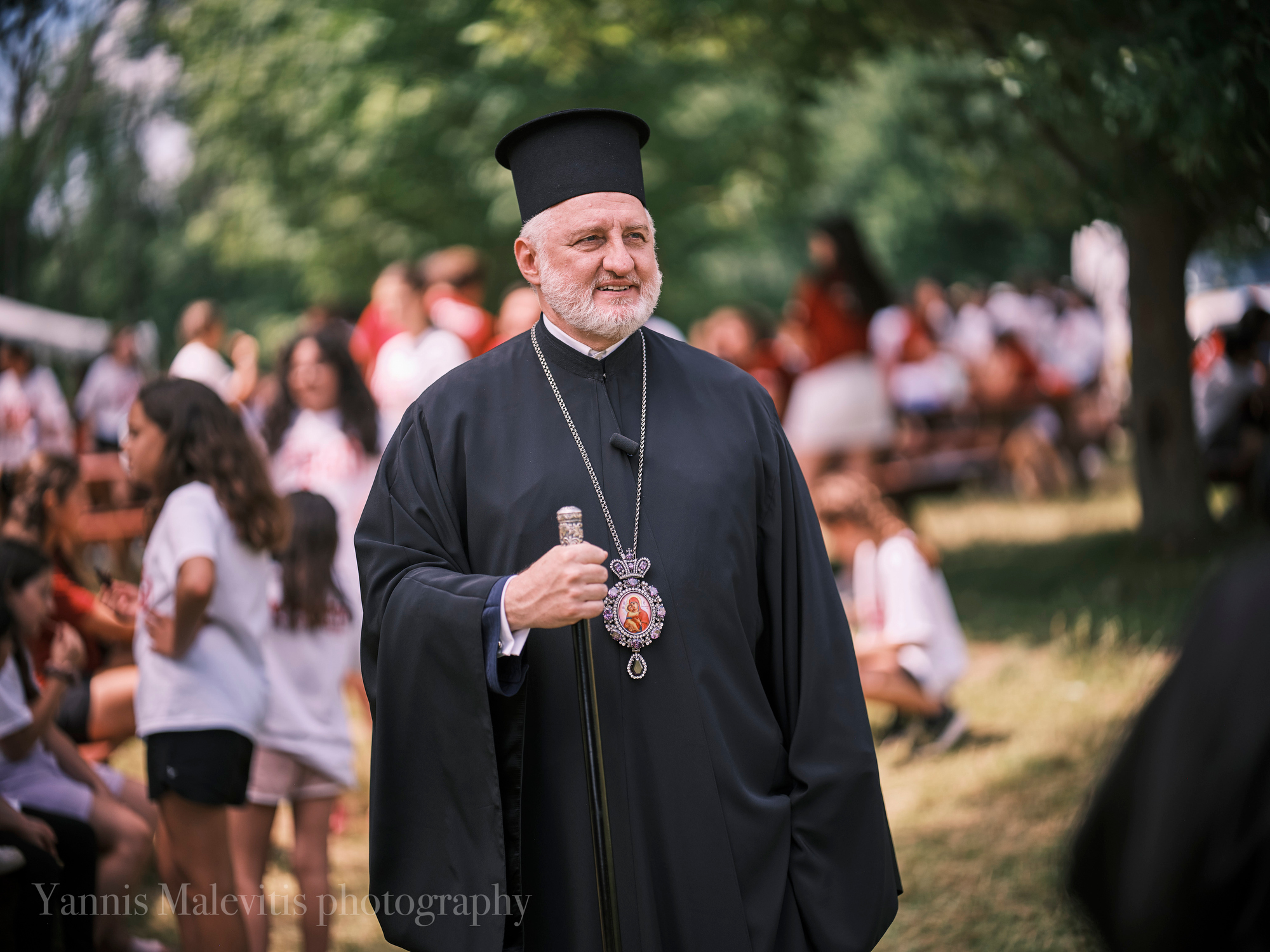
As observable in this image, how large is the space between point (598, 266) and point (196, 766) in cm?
195

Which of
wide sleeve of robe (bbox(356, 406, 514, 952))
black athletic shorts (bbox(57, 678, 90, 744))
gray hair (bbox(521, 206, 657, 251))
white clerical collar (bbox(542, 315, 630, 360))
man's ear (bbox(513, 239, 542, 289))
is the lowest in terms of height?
black athletic shorts (bbox(57, 678, 90, 744))

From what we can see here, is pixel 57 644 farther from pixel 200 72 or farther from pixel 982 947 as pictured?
pixel 200 72

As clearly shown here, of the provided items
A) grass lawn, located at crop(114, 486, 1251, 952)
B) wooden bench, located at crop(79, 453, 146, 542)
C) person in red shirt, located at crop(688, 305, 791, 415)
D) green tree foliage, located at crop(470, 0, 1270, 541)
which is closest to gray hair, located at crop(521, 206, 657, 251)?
green tree foliage, located at crop(470, 0, 1270, 541)

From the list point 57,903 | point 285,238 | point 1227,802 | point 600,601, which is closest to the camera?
point 1227,802

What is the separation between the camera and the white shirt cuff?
2459 mm

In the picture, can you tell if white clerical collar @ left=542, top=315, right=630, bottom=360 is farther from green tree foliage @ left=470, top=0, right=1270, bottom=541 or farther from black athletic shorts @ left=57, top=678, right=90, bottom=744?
black athletic shorts @ left=57, top=678, right=90, bottom=744

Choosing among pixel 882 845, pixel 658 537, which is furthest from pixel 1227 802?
pixel 658 537

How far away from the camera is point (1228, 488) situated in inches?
460

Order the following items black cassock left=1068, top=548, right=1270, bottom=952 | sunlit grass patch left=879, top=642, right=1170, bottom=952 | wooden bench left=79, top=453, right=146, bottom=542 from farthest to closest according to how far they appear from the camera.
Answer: wooden bench left=79, top=453, right=146, bottom=542, sunlit grass patch left=879, top=642, right=1170, bottom=952, black cassock left=1068, top=548, right=1270, bottom=952

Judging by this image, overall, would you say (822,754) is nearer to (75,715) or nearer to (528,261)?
(528,261)

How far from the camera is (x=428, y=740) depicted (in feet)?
8.39

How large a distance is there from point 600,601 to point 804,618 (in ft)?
1.91

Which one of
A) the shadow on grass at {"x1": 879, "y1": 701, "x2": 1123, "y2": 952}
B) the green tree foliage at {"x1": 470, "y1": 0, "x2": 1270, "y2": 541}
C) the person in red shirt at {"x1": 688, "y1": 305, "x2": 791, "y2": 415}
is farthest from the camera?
the person in red shirt at {"x1": 688, "y1": 305, "x2": 791, "y2": 415}

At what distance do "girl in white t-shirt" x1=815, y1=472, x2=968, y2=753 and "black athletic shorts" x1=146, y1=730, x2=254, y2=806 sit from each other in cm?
312
